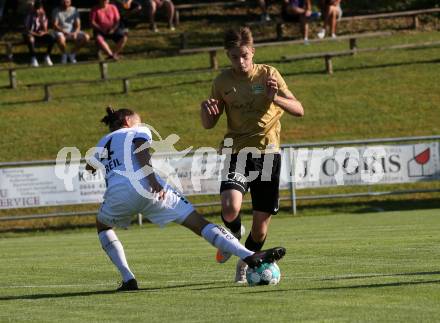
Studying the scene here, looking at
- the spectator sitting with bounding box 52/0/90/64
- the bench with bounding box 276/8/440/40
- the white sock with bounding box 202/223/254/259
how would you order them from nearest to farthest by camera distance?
the white sock with bounding box 202/223/254/259, the spectator sitting with bounding box 52/0/90/64, the bench with bounding box 276/8/440/40

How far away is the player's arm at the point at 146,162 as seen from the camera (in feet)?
29.9

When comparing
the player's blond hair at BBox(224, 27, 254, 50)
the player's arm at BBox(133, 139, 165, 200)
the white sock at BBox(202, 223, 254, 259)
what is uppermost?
the player's blond hair at BBox(224, 27, 254, 50)

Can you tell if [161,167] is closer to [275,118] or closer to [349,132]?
[349,132]

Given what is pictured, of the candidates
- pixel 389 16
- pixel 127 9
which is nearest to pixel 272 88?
pixel 127 9

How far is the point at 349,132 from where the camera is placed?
26094 millimetres

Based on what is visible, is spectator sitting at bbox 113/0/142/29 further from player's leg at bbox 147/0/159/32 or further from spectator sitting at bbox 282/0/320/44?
spectator sitting at bbox 282/0/320/44

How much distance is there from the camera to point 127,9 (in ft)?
111

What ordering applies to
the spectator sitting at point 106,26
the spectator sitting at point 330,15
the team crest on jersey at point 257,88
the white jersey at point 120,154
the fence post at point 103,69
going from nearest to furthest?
the white jersey at point 120,154, the team crest on jersey at point 257,88, the spectator sitting at point 106,26, the fence post at point 103,69, the spectator sitting at point 330,15

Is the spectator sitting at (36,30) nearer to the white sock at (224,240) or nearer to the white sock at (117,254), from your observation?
the white sock at (117,254)

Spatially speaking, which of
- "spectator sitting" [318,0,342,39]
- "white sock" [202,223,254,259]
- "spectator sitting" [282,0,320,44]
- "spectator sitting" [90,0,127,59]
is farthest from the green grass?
"spectator sitting" [318,0,342,39]

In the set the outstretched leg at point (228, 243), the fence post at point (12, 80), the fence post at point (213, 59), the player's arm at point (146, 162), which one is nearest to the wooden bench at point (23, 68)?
the fence post at point (12, 80)

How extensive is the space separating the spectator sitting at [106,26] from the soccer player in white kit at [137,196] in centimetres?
2087

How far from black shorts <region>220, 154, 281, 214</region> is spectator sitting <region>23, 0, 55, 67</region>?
21808 millimetres

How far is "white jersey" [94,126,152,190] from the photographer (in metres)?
9.23
